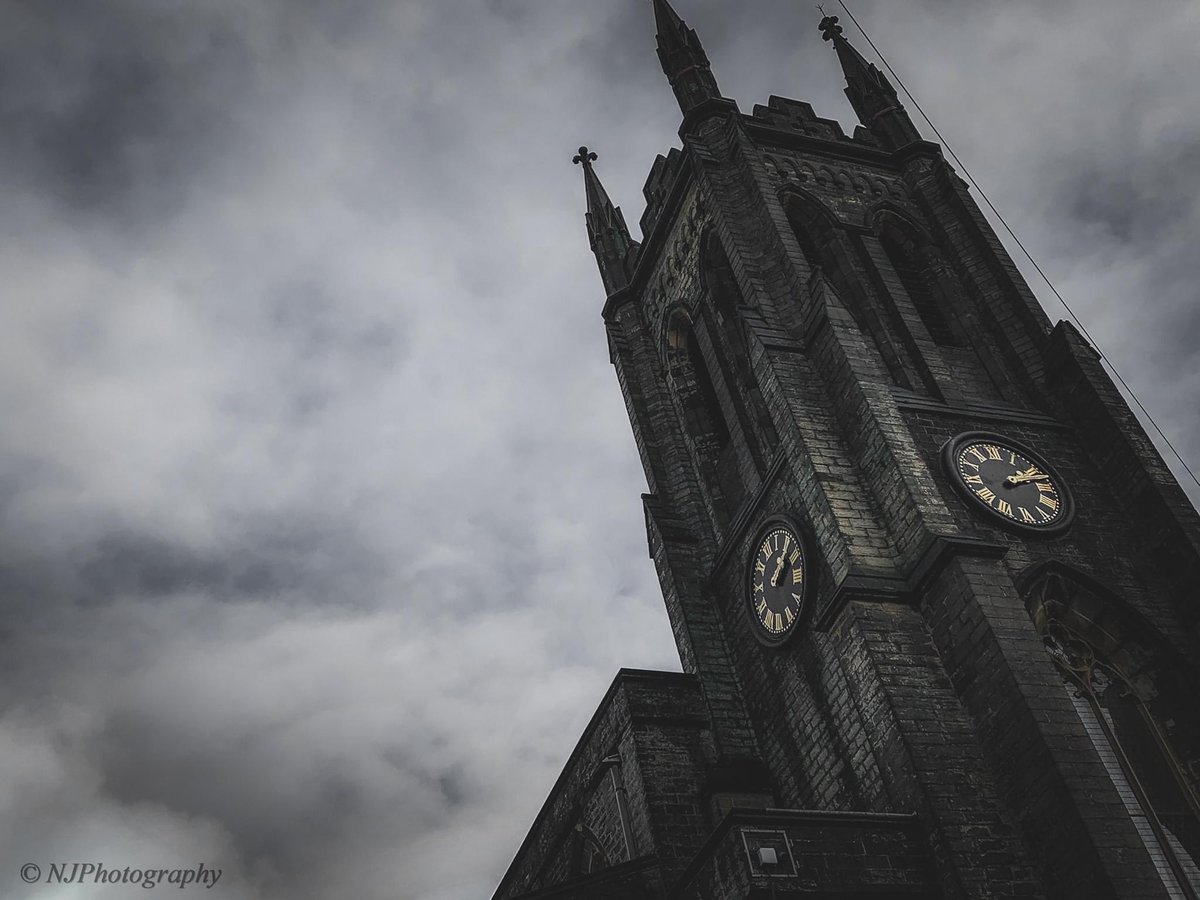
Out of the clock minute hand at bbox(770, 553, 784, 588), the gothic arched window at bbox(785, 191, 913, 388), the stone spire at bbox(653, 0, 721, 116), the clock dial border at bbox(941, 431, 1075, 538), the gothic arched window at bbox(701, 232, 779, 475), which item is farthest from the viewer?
the stone spire at bbox(653, 0, 721, 116)

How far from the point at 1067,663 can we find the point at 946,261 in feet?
29.6

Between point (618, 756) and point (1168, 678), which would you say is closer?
point (1168, 678)

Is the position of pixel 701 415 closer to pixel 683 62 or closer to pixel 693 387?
pixel 693 387

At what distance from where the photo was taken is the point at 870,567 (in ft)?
48.2

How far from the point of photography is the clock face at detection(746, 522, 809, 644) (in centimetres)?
1644

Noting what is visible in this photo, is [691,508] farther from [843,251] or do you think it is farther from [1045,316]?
[1045,316]


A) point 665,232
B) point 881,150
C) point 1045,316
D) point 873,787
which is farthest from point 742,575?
point 881,150

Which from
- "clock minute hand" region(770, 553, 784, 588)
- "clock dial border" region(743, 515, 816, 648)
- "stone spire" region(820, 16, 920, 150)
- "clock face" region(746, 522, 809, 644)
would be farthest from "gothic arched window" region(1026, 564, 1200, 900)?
"stone spire" region(820, 16, 920, 150)

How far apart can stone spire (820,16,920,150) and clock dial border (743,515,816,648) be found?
33.8 feet

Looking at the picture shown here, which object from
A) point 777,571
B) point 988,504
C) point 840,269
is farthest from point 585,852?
point 840,269

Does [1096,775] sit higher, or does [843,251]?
[843,251]

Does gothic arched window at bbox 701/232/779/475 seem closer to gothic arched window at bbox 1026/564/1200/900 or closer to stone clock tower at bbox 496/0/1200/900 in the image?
stone clock tower at bbox 496/0/1200/900

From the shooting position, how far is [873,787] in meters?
14.0

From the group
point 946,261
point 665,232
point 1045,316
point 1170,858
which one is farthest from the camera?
point 665,232
